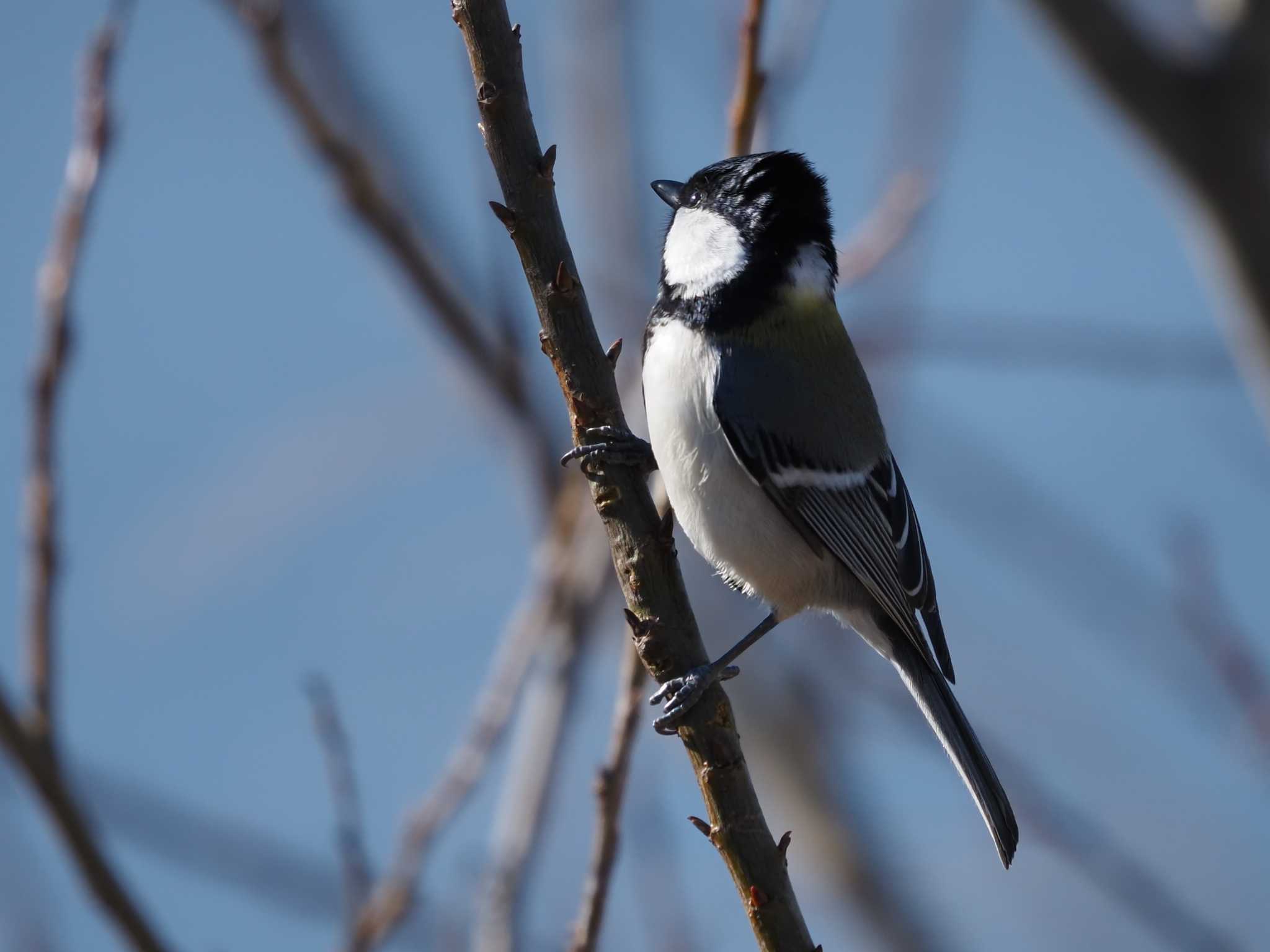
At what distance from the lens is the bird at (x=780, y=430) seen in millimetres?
1989

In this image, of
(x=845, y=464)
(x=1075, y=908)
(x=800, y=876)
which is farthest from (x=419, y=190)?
(x=1075, y=908)

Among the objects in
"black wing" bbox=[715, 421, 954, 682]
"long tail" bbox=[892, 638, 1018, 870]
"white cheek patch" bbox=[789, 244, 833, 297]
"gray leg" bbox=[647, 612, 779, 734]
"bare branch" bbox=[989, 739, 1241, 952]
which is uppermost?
"white cheek patch" bbox=[789, 244, 833, 297]

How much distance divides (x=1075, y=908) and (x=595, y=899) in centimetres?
284

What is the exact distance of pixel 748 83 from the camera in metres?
1.57

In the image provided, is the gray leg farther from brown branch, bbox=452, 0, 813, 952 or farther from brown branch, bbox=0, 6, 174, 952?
brown branch, bbox=0, 6, 174, 952

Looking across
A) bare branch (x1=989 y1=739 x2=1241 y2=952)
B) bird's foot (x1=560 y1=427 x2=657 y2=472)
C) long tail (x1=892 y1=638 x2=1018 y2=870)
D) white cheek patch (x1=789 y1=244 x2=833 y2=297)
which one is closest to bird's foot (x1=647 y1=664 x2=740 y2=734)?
bird's foot (x1=560 y1=427 x2=657 y2=472)

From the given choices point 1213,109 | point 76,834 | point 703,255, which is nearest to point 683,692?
point 76,834

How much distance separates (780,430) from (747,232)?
350 mm

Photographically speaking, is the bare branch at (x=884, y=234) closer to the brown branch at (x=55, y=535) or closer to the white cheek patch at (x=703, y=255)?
the white cheek patch at (x=703, y=255)

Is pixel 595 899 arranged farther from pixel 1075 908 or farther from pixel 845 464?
pixel 1075 908

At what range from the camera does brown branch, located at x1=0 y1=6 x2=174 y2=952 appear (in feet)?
3.92

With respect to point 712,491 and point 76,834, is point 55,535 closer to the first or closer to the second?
point 76,834

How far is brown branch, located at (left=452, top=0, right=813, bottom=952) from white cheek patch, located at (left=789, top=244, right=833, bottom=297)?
81 centimetres

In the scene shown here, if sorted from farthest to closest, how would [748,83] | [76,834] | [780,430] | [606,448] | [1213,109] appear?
[1213,109]
[780,430]
[748,83]
[606,448]
[76,834]
